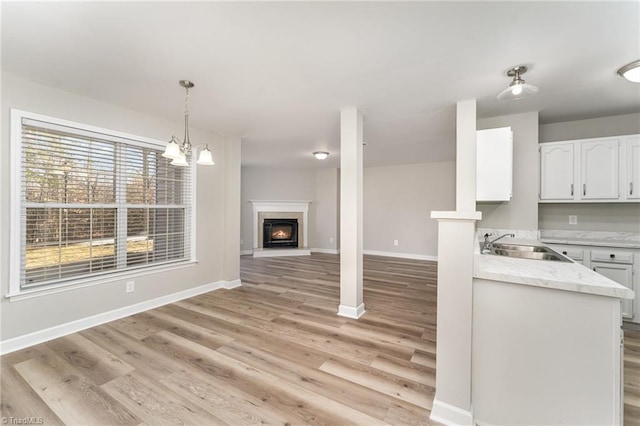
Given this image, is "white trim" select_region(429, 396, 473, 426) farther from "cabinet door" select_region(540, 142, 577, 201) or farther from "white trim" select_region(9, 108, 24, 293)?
"white trim" select_region(9, 108, 24, 293)

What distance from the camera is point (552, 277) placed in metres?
1.35

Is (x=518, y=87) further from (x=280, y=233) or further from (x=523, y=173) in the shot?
(x=280, y=233)

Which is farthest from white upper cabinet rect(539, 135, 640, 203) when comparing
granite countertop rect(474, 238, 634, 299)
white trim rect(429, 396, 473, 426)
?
white trim rect(429, 396, 473, 426)

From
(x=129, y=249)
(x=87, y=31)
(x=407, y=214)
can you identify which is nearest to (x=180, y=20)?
(x=87, y=31)

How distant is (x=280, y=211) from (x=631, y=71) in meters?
6.65

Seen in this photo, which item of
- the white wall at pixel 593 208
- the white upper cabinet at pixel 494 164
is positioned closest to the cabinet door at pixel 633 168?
the white wall at pixel 593 208

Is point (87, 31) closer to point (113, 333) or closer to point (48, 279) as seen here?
point (48, 279)

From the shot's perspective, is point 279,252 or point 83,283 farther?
point 279,252

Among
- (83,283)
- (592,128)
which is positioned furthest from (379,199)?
(83,283)

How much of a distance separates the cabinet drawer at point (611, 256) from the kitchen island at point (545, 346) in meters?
1.99

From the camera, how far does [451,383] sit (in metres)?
1.51

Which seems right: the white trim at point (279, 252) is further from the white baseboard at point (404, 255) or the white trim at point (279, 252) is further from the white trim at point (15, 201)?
the white trim at point (15, 201)

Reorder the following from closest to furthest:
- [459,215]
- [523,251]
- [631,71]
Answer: [459,215] < [631,71] < [523,251]

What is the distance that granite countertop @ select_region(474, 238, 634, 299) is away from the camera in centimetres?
123
